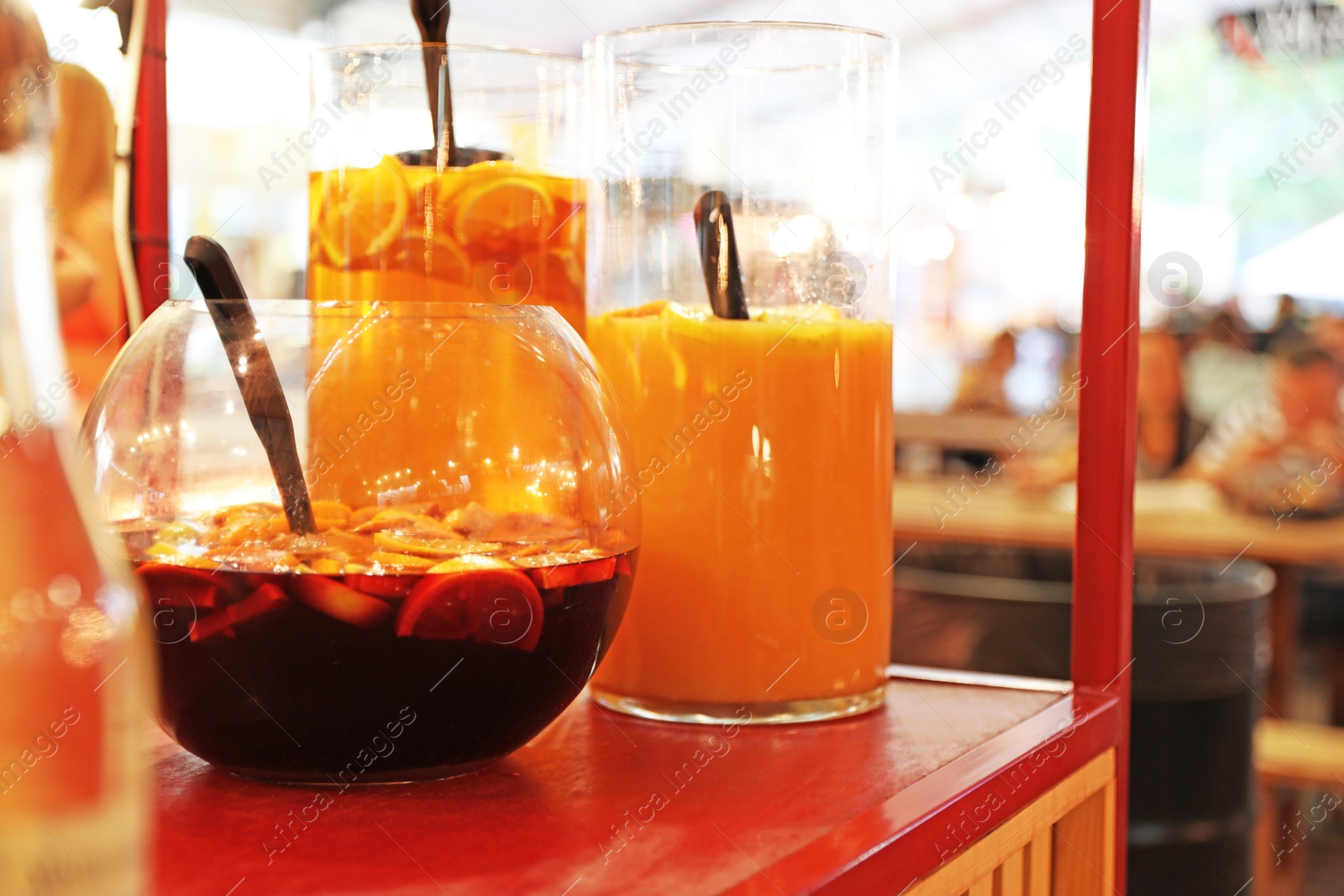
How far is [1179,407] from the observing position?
3760 millimetres

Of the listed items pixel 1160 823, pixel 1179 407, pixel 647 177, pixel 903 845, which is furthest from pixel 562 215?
pixel 1179 407

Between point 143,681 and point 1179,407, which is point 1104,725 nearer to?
point 143,681

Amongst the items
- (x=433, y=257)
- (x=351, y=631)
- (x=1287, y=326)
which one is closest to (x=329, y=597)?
(x=351, y=631)

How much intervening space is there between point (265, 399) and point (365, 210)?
182 mm

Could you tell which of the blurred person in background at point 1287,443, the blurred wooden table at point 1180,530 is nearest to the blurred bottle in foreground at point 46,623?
the blurred wooden table at point 1180,530

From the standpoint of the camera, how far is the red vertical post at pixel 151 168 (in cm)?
75

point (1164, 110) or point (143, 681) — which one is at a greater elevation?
point (1164, 110)

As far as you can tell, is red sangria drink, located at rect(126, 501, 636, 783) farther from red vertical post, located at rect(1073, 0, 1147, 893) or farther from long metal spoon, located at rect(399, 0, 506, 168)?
red vertical post, located at rect(1073, 0, 1147, 893)

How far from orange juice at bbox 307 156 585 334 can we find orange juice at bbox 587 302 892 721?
7 cm

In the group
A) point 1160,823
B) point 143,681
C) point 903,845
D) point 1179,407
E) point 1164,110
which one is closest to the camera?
point 143,681

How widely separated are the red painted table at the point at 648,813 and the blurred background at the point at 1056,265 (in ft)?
0.93

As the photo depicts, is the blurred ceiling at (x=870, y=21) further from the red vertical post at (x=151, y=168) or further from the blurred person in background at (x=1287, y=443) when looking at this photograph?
the red vertical post at (x=151, y=168)

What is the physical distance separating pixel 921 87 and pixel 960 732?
7531 millimetres

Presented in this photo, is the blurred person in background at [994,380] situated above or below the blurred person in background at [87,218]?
below
